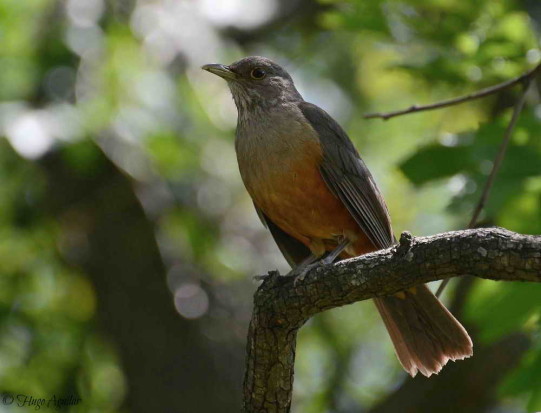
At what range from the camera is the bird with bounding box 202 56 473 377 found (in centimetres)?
549

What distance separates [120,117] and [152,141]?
16.4 inches

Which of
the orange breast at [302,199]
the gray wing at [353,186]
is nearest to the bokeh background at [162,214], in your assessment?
the gray wing at [353,186]

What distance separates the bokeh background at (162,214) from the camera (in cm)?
722

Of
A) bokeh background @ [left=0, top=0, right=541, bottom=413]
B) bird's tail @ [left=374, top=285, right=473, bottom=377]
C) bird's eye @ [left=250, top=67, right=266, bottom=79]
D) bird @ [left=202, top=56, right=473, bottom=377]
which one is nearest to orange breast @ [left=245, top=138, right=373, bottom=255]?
bird @ [left=202, top=56, right=473, bottom=377]

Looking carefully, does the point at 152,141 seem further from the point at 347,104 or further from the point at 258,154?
the point at 347,104

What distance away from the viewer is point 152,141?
731cm

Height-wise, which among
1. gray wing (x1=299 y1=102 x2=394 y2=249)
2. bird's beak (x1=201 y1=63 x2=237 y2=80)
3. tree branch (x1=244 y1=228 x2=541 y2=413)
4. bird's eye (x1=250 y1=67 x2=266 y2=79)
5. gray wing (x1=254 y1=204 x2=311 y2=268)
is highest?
bird's eye (x1=250 y1=67 x2=266 y2=79)

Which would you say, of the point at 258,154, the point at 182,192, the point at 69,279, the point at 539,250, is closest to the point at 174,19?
the point at 182,192

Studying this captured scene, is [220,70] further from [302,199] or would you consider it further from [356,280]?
[356,280]

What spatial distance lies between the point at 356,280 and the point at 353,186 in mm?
1874

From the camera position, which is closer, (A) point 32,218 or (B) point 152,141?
(B) point 152,141

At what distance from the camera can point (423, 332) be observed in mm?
5457

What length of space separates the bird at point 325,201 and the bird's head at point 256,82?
203 millimetres

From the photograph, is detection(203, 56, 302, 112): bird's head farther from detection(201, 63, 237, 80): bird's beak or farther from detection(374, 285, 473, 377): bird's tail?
detection(374, 285, 473, 377): bird's tail
